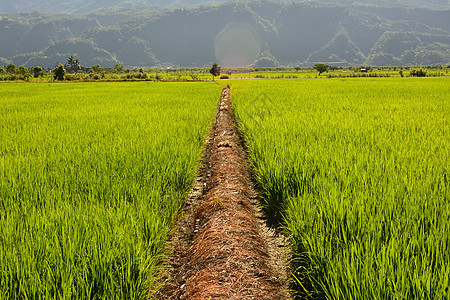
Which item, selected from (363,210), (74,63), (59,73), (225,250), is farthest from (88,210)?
(74,63)

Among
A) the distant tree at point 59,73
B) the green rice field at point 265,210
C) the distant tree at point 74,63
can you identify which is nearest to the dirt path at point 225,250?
the green rice field at point 265,210

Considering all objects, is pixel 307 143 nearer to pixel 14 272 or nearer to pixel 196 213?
pixel 196 213

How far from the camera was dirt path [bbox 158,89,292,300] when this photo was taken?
2.28 metres

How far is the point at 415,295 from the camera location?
1.45 m

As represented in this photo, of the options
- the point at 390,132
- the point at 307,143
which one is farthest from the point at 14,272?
the point at 390,132

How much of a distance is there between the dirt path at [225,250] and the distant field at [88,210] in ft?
0.85

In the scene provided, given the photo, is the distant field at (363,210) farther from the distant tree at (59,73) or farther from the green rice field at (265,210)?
the distant tree at (59,73)

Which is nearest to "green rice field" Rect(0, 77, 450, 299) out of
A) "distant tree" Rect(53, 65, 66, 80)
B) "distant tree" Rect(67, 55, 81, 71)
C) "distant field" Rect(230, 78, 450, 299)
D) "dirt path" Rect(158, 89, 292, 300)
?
"distant field" Rect(230, 78, 450, 299)

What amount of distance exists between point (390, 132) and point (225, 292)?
4742 millimetres

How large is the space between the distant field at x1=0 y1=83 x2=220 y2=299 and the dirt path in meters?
0.26

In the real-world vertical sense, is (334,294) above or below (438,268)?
below

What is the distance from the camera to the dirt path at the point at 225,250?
7.47ft

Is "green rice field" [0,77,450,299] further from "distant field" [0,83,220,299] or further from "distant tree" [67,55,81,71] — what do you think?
"distant tree" [67,55,81,71]

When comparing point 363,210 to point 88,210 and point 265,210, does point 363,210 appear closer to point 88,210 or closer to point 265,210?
point 265,210
